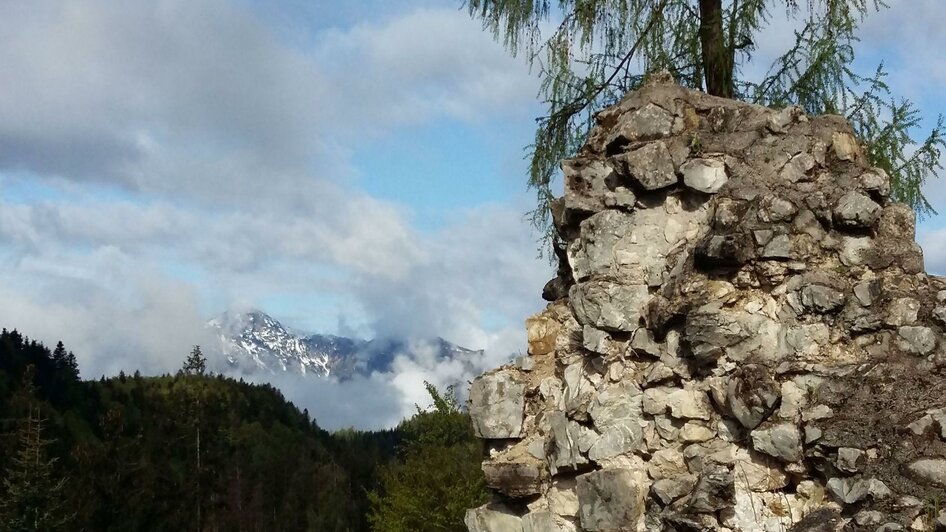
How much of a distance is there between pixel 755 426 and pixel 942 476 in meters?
0.90

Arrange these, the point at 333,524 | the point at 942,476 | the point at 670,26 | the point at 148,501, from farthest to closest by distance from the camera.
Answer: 1. the point at 333,524
2. the point at 148,501
3. the point at 670,26
4. the point at 942,476

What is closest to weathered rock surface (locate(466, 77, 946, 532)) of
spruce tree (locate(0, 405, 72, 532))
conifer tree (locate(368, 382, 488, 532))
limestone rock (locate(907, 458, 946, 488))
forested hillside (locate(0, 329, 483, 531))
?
limestone rock (locate(907, 458, 946, 488))

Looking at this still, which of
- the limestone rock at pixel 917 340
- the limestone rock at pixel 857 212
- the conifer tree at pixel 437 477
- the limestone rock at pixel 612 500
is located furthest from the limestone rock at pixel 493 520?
the conifer tree at pixel 437 477

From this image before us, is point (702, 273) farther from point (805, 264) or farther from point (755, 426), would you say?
point (755, 426)

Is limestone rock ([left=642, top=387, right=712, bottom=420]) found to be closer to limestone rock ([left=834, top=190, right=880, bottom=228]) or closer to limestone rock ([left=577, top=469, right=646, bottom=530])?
limestone rock ([left=577, top=469, right=646, bottom=530])

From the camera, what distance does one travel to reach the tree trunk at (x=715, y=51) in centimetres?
798

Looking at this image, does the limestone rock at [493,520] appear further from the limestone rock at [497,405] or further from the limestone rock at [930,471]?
the limestone rock at [930,471]

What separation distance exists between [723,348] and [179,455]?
68.0m

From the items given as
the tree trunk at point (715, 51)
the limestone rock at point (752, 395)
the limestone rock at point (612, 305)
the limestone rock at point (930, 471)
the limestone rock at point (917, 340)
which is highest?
the tree trunk at point (715, 51)

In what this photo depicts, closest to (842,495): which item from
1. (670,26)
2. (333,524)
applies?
(670,26)

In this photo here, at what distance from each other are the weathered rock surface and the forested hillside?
18204 mm

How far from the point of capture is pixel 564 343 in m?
6.20

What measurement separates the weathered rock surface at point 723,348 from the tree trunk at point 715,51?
1.89 metres

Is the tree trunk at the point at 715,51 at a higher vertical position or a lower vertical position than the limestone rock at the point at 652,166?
higher
